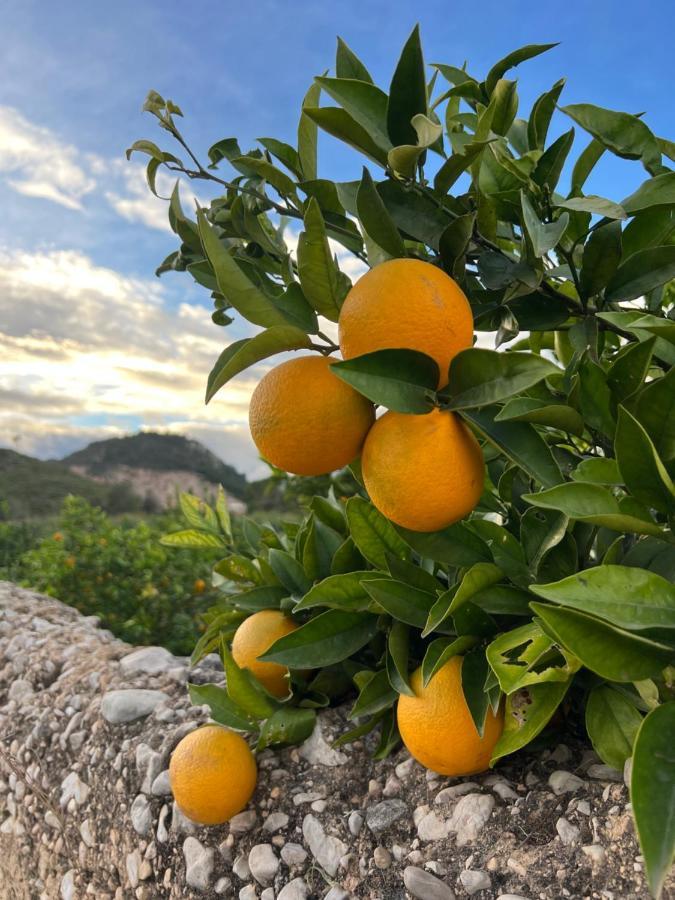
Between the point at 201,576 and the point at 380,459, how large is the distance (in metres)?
3.61

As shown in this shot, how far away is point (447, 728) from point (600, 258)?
81 centimetres

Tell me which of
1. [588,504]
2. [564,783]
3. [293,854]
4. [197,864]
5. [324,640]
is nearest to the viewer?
[588,504]

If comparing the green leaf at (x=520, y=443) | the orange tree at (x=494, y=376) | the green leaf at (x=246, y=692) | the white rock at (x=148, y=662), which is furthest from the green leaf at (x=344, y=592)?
the white rock at (x=148, y=662)

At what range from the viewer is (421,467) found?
819mm

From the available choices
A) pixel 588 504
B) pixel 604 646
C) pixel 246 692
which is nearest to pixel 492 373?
pixel 588 504

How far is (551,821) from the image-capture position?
1210mm

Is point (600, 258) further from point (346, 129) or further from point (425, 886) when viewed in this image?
point (425, 886)

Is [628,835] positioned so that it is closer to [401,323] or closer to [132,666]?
[401,323]

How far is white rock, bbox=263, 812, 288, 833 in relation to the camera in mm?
1545

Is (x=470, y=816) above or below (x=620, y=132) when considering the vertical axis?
below

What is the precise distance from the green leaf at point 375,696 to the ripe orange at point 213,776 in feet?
1.08

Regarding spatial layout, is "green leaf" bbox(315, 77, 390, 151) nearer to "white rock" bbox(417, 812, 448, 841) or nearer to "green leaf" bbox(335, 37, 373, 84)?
"green leaf" bbox(335, 37, 373, 84)

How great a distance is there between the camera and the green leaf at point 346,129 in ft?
2.88

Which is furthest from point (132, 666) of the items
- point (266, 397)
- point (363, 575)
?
point (266, 397)
